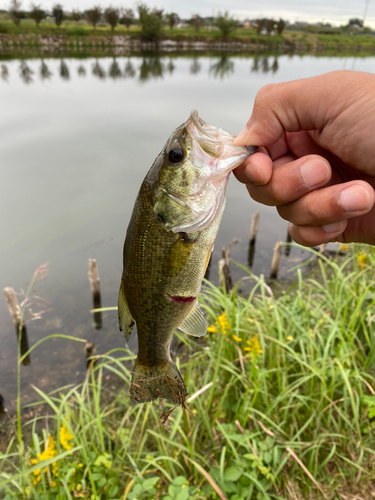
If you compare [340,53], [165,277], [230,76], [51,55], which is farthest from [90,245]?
[340,53]

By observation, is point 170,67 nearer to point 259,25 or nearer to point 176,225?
point 259,25

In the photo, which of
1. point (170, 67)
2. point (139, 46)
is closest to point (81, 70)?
point (170, 67)

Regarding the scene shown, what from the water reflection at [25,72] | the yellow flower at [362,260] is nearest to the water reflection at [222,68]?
the water reflection at [25,72]

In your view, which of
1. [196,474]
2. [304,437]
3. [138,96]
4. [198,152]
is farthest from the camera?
[138,96]

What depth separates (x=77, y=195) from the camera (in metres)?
14.6

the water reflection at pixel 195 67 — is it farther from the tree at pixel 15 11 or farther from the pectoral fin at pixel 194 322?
the pectoral fin at pixel 194 322

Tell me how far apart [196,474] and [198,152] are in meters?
2.60

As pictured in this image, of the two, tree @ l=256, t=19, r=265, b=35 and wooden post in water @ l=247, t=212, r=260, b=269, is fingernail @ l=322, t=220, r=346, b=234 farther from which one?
tree @ l=256, t=19, r=265, b=35

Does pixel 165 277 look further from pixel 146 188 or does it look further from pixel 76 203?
pixel 76 203

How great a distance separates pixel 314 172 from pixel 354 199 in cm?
25

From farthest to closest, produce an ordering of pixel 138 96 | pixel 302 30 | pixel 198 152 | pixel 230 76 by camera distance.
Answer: pixel 302 30 → pixel 230 76 → pixel 138 96 → pixel 198 152

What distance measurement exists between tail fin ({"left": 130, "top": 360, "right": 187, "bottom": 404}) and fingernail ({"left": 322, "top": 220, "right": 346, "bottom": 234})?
3.77 feet

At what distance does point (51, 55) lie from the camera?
51.2 meters

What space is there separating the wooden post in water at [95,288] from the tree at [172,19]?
7697 cm
